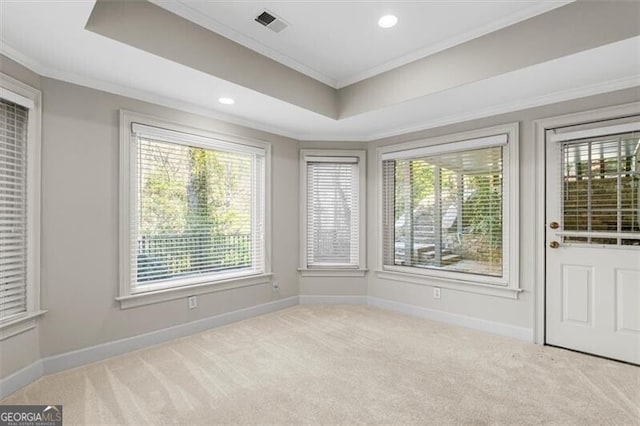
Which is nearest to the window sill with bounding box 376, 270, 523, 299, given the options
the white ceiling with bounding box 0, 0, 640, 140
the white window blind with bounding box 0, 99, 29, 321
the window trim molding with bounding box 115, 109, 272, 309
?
the white ceiling with bounding box 0, 0, 640, 140

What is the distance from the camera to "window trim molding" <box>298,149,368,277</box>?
4520 millimetres

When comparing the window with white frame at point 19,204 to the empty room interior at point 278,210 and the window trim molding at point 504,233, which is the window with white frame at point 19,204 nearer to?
the empty room interior at point 278,210

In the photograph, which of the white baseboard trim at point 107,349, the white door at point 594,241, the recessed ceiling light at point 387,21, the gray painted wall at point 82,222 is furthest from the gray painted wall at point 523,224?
the gray painted wall at point 82,222

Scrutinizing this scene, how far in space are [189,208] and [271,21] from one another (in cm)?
195

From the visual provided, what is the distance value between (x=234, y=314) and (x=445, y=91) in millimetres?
3130

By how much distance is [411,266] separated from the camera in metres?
4.20

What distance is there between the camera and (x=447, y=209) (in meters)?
3.88

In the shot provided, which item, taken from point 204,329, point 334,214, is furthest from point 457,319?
point 204,329

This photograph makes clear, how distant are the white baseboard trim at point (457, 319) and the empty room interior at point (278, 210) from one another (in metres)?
0.02

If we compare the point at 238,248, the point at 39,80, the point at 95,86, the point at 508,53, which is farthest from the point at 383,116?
the point at 39,80

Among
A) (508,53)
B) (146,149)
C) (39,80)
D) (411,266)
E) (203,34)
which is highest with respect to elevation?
(203,34)

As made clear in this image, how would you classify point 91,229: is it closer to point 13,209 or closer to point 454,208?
point 13,209

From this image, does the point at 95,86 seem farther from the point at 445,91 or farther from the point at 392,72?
the point at 445,91

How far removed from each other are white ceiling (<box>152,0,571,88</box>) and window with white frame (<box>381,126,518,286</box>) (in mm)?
1180
